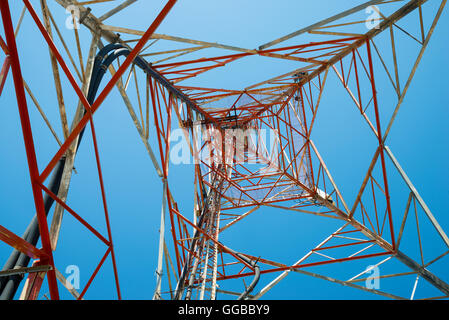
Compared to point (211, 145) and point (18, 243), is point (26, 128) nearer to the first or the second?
point (18, 243)

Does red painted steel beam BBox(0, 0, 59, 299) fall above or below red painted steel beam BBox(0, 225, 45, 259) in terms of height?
above

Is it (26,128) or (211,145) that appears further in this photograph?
(211,145)

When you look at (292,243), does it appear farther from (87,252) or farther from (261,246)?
(87,252)

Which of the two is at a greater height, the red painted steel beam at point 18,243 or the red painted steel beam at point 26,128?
the red painted steel beam at point 26,128

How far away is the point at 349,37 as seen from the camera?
8.48 metres

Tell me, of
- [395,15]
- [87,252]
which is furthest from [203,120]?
[87,252]

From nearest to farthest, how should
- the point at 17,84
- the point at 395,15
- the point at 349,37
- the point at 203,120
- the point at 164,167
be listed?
the point at 17,84
the point at 395,15
the point at 164,167
the point at 349,37
the point at 203,120

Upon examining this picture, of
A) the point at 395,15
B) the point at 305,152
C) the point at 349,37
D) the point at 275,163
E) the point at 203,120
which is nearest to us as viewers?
the point at 395,15

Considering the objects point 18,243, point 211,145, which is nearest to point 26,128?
point 18,243

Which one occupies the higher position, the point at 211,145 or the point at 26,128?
the point at 211,145
